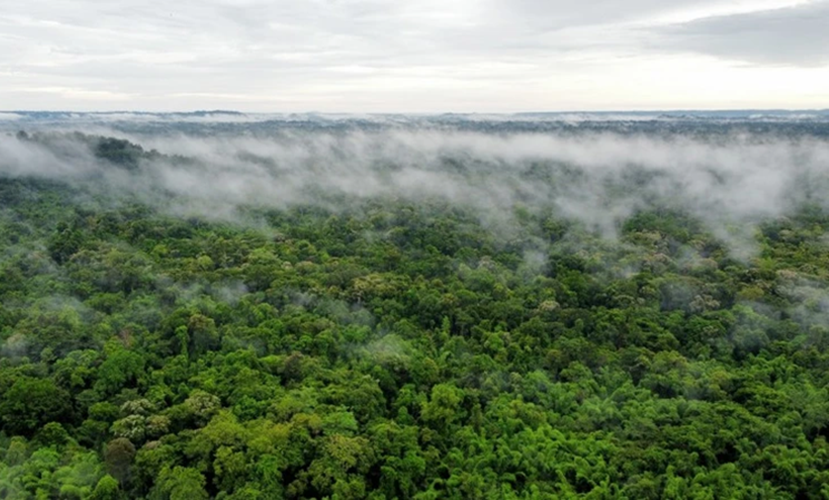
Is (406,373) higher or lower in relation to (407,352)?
lower

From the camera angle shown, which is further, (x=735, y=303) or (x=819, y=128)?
(x=819, y=128)

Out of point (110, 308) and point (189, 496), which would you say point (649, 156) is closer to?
point (110, 308)

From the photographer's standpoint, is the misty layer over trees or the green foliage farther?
the misty layer over trees

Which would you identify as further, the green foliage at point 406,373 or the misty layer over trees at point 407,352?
the misty layer over trees at point 407,352

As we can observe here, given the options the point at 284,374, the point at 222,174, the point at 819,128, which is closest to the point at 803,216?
the point at 284,374

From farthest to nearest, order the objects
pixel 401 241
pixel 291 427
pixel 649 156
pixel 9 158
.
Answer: pixel 649 156 → pixel 9 158 → pixel 401 241 → pixel 291 427

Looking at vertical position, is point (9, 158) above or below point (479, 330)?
above

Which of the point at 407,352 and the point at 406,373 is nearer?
the point at 406,373

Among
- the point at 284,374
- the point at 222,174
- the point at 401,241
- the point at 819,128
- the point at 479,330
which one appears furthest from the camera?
the point at 819,128
